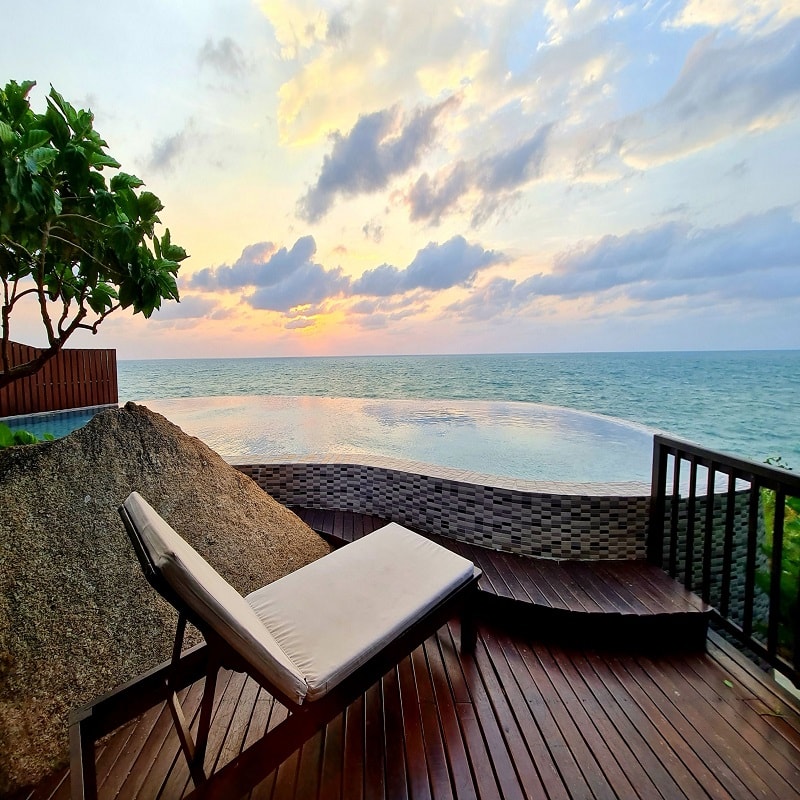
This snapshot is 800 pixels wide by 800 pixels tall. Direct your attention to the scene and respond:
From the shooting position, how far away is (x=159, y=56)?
12.4 ft

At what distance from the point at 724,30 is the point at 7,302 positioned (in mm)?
7409

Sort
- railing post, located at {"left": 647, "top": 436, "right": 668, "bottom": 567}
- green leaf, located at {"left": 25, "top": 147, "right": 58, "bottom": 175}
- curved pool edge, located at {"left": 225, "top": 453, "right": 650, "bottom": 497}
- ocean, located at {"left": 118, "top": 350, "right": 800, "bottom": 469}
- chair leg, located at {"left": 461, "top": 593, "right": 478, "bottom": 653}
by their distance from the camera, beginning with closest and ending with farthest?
green leaf, located at {"left": 25, "top": 147, "right": 58, "bottom": 175} → chair leg, located at {"left": 461, "top": 593, "right": 478, "bottom": 653} → railing post, located at {"left": 647, "top": 436, "right": 668, "bottom": 567} → curved pool edge, located at {"left": 225, "top": 453, "right": 650, "bottom": 497} → ocean, located at {"left": 118, "top": 350, "right": 800, "bottom": 469}

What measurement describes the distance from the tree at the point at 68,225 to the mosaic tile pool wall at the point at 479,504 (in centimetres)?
181

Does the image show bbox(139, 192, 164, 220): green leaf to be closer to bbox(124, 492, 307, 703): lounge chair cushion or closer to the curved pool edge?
bbox(124, 492, 307, 703): lounge chair cushion

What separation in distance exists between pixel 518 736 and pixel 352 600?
758mm

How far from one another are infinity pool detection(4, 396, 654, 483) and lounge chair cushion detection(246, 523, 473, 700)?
5.92ft

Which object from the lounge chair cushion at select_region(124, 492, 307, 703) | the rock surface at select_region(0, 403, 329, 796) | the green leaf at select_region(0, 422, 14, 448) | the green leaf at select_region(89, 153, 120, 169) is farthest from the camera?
the green leaf at select_region(0, 422, 14, 448)

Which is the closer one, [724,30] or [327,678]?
[327,678]

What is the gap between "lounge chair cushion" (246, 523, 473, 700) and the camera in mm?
1257

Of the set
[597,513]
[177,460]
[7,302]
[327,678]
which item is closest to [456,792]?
[327,678]

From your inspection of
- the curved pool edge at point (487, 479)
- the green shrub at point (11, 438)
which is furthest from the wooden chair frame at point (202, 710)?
the curved pool edge at point (487, 479)

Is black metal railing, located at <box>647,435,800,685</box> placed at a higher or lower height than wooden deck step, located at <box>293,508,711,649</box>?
higher

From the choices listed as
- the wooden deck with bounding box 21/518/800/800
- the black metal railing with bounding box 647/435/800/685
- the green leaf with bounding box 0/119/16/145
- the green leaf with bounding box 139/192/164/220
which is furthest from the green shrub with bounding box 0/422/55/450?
the black metal railing with bounding box 647/435/800/685

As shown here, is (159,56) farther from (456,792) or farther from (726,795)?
(726,795)
